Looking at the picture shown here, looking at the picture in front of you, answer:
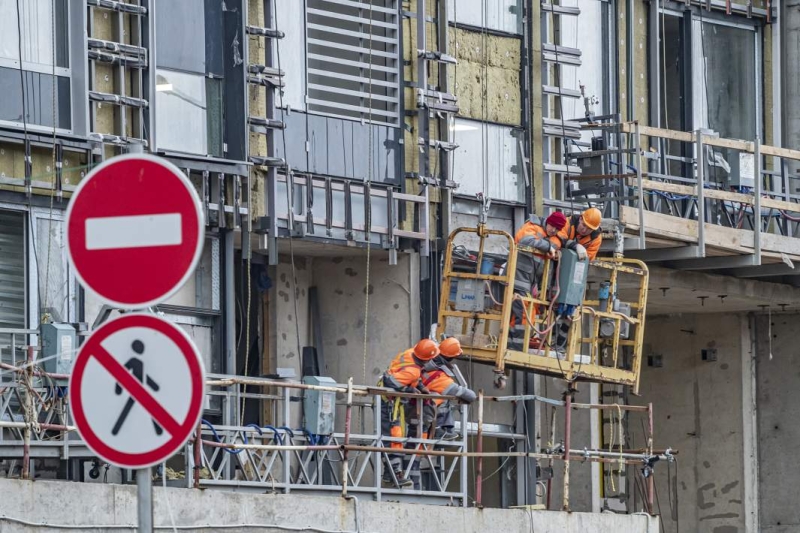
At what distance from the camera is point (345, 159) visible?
22.4 meters

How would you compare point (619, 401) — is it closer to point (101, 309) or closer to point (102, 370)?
point (101, 309)

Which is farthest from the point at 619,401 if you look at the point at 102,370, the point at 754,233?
the point at 102,370

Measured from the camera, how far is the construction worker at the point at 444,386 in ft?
65.8

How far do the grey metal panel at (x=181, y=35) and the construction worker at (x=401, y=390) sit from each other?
Answer: 3640mm

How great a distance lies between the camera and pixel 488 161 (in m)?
24.1

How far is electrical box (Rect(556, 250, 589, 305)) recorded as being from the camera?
71.7ft

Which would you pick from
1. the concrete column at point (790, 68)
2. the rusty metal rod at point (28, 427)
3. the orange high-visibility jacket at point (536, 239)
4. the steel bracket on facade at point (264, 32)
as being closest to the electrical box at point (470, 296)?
the orange high-visibility jacket at point (536, 239)

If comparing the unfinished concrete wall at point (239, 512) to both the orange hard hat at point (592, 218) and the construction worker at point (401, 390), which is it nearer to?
the construction worker at point (401, 390)

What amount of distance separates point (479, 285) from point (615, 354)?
86.9 inches

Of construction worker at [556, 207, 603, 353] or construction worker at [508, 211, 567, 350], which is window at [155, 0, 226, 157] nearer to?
construction worker at [508, 211, 567, 350]

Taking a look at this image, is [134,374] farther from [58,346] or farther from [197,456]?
[58,346]

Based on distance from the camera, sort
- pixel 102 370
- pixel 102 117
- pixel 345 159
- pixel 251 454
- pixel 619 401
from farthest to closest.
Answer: pixel 619 401 → pixel 345 159 → pixel 102 117 → pixel 251 454 → pixel 102 370

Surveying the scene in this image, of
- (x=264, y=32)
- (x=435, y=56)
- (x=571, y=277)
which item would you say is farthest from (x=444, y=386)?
(x=435, y=56)

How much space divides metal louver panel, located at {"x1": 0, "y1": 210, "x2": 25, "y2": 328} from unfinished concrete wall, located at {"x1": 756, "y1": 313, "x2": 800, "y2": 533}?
14.7m
